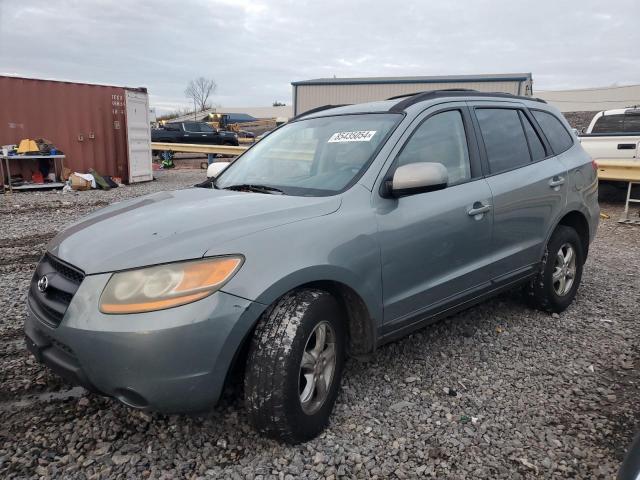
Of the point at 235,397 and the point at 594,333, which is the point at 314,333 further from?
the point at 594,333

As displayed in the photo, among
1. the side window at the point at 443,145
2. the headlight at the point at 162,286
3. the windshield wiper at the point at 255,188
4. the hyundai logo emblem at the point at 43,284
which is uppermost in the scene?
the side window at the point at 443,145

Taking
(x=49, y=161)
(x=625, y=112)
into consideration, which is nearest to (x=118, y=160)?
(x=49, y=161)

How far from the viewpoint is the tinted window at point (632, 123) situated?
10078mm

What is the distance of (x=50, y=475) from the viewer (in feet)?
7.16

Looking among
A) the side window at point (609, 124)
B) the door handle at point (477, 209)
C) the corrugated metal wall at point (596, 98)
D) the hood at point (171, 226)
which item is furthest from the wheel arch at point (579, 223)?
the corrugated metal wall at point (596, 98)

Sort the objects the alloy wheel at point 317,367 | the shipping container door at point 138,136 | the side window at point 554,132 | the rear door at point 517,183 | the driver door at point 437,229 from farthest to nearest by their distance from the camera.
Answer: the shipping container door at point 138,136, the side window at point 554,132, the rear door at point 517,183, the driver door at point 437,229, the alloy wheel at point 317,367

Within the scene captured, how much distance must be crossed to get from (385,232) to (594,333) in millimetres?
2305

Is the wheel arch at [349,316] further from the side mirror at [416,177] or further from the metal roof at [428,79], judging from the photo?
the metal roof at [428,79]

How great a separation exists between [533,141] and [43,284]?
3.55 m

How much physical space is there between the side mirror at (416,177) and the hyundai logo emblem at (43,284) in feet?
5.84

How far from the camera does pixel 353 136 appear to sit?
3066mm

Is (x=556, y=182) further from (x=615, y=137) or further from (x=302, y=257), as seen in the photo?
(x=615, y=137)

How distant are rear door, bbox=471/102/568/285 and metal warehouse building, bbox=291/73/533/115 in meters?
19.5

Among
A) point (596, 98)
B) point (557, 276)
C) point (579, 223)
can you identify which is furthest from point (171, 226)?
point (596, 98)
